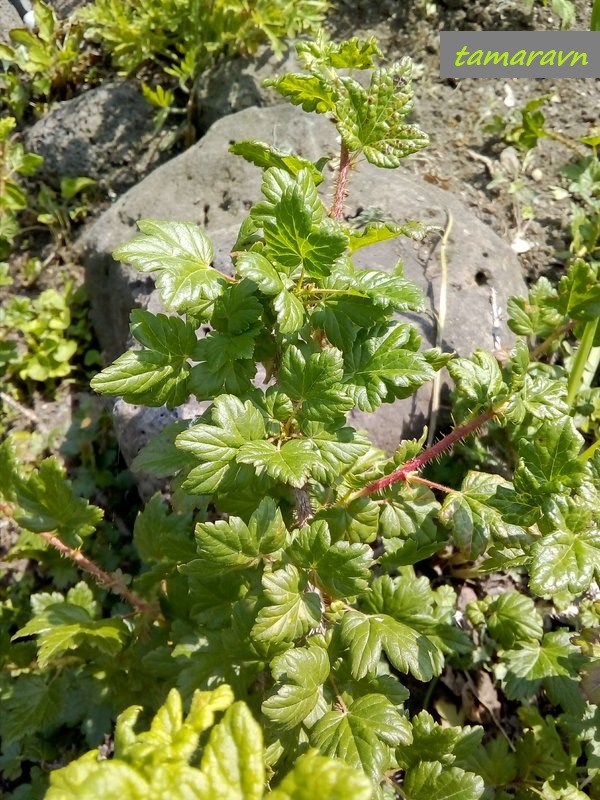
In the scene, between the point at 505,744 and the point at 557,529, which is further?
the point at 505,744

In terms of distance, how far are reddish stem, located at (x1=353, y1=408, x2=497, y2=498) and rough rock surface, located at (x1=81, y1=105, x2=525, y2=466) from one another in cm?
72

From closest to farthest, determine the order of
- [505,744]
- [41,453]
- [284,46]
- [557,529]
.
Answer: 1. [557,529]
2. [505,744]
3. [41,453]
4. [284,46]

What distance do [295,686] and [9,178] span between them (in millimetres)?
3155

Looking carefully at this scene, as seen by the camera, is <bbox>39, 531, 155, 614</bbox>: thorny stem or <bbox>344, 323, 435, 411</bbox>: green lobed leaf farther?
<bbox>39, 531, 155, 614</bbox>: thorny stem

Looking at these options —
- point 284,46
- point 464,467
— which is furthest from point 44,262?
point 464,467

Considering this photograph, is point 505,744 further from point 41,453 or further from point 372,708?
point 41,453

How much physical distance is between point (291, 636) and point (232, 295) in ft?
2.17

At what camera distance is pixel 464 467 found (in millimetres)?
2232

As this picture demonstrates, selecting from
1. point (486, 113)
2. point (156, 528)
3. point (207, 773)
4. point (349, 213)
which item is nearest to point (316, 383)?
point (207, 773)

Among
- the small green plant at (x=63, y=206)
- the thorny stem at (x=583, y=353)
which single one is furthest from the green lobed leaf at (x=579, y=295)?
the small green plant at (x=63, y=206)

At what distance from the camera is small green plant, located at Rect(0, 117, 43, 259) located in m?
3.24

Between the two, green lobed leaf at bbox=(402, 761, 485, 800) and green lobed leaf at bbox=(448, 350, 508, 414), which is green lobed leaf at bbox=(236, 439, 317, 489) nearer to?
green lobed leaf at bbox=(448, 350, 508, 414)

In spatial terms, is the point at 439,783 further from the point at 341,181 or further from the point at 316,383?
the point at 341,181

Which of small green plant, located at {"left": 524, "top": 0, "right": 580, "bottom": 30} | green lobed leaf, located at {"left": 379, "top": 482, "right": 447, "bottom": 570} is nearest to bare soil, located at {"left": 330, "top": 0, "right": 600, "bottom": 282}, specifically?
small green plant, located at {"left": 524, "top": 0, "right": 580, "bottom": 30}
